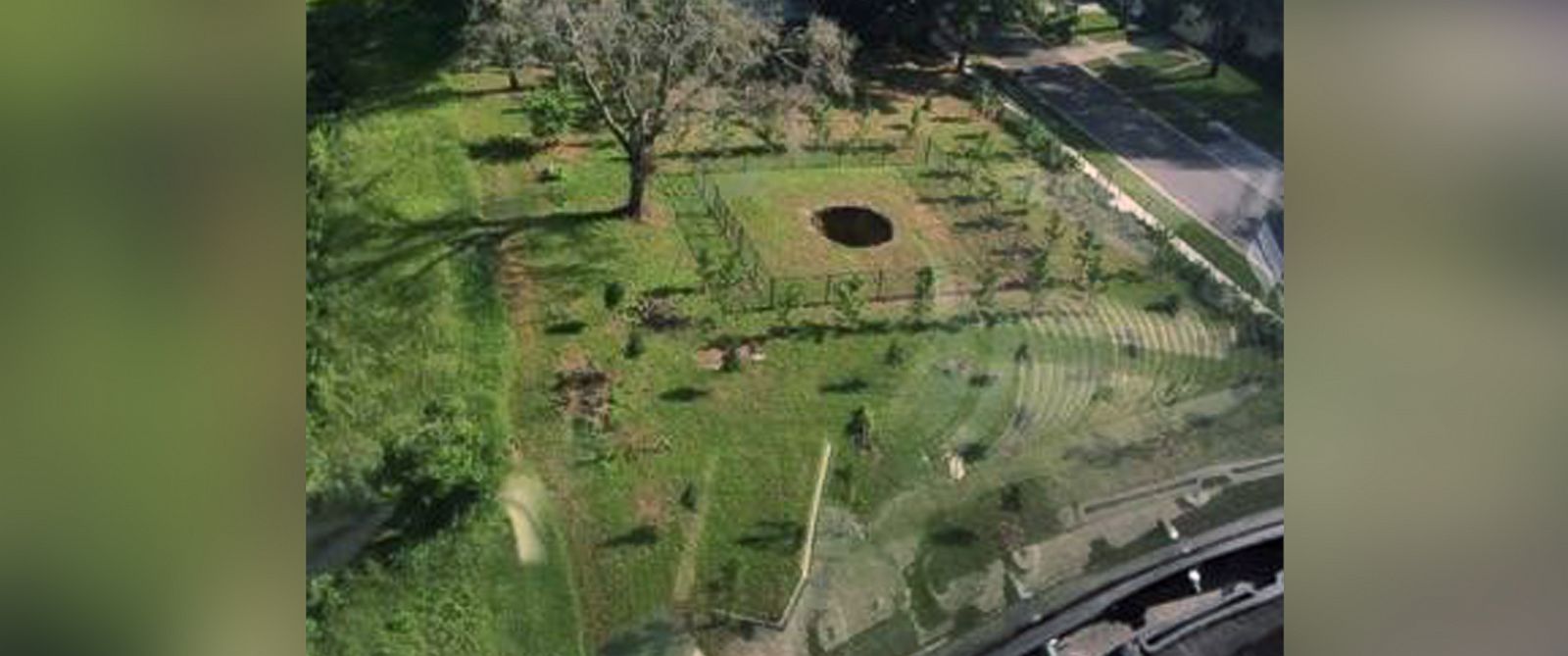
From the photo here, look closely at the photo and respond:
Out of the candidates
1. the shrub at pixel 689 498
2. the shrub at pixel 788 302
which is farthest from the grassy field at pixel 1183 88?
the shrub at pixel 689 498

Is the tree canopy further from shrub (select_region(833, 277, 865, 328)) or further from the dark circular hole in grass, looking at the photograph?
shrub (select_region(833, 277, 865, 328))

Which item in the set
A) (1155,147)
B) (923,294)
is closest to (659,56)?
(923,294)

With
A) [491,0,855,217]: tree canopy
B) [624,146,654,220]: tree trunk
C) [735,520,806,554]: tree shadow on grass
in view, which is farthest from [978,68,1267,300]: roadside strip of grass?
[735,520,806,554]: tree shadow on grass

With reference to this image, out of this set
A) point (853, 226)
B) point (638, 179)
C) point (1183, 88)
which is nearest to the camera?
point (638, 179)

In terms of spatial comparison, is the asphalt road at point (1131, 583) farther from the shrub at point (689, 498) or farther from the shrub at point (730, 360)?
the shrub at point (730, 360)

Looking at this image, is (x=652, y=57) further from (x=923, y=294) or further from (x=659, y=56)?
(x=923, y=294)
